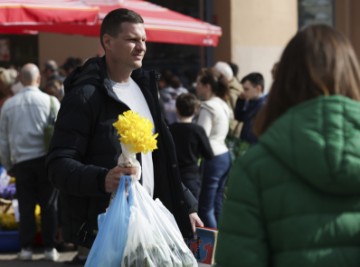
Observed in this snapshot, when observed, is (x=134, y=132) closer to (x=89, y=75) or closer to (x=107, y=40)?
(x=89, y=75)

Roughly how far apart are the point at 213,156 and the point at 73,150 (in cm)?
531

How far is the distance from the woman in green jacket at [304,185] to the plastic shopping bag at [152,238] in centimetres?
155

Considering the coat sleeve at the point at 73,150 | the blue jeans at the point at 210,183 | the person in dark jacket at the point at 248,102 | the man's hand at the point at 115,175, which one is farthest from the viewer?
the person in dark jacket at the point at 248,102

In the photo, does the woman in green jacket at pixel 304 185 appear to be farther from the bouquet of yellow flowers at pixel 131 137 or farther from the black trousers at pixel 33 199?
the black trousers at pixel 33 199

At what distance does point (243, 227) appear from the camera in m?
2.94

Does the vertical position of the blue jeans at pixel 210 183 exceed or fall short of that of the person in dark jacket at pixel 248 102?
it falls short

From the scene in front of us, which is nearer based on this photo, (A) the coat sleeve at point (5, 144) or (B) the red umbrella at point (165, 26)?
(A) the coat sleeve at point (5, 144)

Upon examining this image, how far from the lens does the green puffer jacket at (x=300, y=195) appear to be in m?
2.91

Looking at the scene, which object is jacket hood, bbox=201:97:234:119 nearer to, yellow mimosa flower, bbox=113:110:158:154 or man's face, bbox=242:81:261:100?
man's face, bbox=242:81:261:100

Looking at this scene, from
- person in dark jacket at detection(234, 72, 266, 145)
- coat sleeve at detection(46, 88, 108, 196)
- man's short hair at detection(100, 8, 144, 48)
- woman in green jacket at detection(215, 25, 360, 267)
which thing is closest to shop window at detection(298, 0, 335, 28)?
person in dark jacket at detection(234, 72, 266, 145)

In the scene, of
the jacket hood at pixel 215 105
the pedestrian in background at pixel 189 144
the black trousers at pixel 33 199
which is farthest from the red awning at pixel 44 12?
the jacket hood at pixel 215 105

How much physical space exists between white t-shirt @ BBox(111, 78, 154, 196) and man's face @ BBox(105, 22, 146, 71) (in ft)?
0.36

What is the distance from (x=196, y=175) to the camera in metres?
9.87

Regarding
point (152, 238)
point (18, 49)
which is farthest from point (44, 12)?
point (18, 49)
